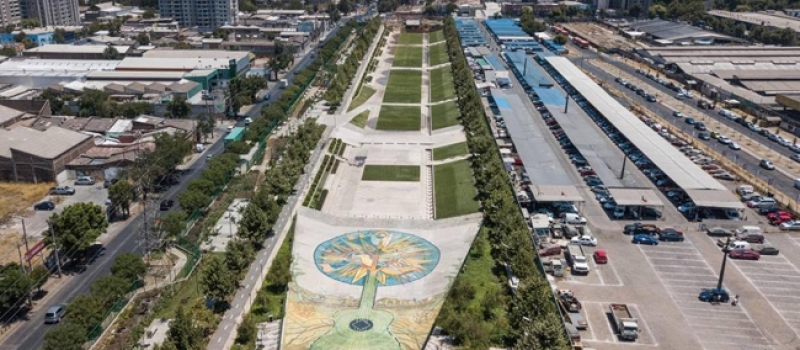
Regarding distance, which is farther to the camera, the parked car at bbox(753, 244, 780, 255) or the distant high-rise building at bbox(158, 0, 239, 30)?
the distant high-rise building at bbox(158, 0, 239, 30)

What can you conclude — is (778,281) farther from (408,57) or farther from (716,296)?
(408,57)

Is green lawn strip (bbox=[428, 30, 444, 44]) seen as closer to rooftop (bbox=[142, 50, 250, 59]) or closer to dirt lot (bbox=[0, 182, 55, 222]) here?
rooftop (bbox=[142, 50, 250, 59])

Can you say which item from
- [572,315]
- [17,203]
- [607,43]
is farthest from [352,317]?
[607,43]

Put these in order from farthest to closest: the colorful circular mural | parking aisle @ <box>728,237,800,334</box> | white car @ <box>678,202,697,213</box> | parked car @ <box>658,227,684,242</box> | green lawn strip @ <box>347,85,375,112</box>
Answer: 1. green lawn strip @ <box>347,85,375,112</box>
2. white car @ <box>678,202,697,213</box>
3. parked car @ <box>658,227,684,242</box>
4. the colorful circular mural
5. parking aisle @ <box>728,237,800,334</box>

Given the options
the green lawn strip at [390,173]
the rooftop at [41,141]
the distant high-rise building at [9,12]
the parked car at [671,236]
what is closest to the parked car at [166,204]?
the rooftop at [41,141]

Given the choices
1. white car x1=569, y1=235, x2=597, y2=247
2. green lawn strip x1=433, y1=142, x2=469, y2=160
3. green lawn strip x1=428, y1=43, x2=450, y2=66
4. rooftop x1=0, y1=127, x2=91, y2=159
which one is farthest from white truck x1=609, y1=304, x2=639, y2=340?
green lawn strip x1=428, y1=43, x2=450, y2=66

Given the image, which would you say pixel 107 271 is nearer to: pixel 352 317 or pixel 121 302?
pixel 121 302

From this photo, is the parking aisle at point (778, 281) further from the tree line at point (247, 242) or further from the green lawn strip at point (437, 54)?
the green lawn strip at point (437, 54)
